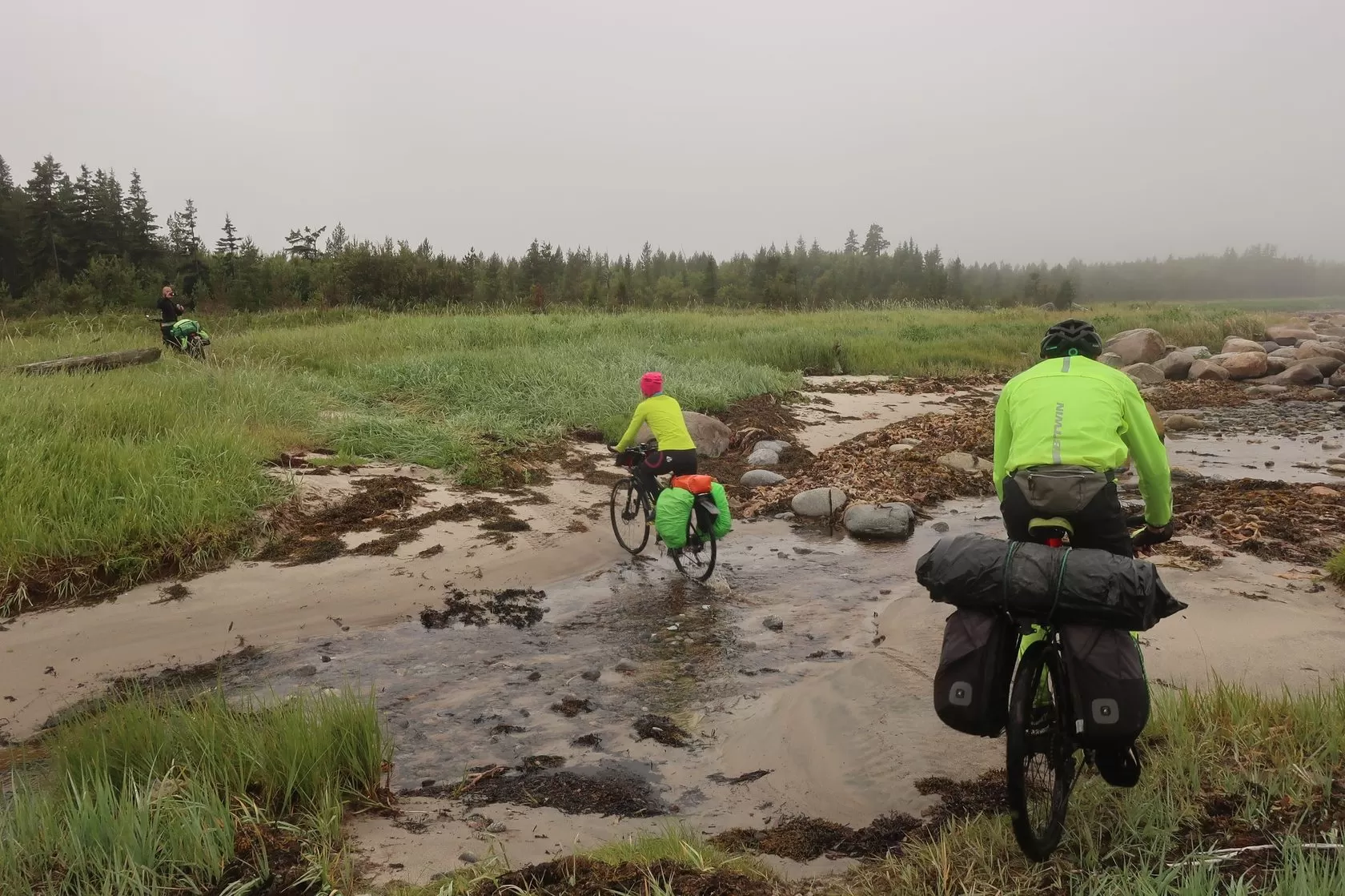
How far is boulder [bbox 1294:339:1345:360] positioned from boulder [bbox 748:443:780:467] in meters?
19.5

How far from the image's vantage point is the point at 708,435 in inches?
488

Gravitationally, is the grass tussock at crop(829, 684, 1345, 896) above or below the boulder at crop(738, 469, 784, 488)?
above

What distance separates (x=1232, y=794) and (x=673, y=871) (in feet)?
7.25

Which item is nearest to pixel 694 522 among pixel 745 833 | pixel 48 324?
pixel 745 833

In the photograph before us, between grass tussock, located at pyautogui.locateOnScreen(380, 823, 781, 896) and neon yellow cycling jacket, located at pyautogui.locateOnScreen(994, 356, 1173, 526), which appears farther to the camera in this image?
neon yellow cycling jacket, located at pyautogui.locateOnScreen(994, 356, 1173, 526)

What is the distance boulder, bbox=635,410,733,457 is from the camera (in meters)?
12.3

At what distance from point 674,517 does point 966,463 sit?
6.21m

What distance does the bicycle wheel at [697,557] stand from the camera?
7.40 metres

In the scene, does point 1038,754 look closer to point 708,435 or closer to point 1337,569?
point 1337,569

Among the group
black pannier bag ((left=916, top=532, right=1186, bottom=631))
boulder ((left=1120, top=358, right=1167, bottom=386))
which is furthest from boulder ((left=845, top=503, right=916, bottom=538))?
boulder ((left=1120, top=358, right=1167, bottom=386))

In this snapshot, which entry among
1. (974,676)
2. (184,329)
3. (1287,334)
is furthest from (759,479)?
(1287,334)

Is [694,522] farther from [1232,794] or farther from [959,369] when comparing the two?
[959,369]

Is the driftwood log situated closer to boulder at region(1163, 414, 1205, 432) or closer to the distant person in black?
the distant person in black

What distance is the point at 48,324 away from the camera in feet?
75.0
